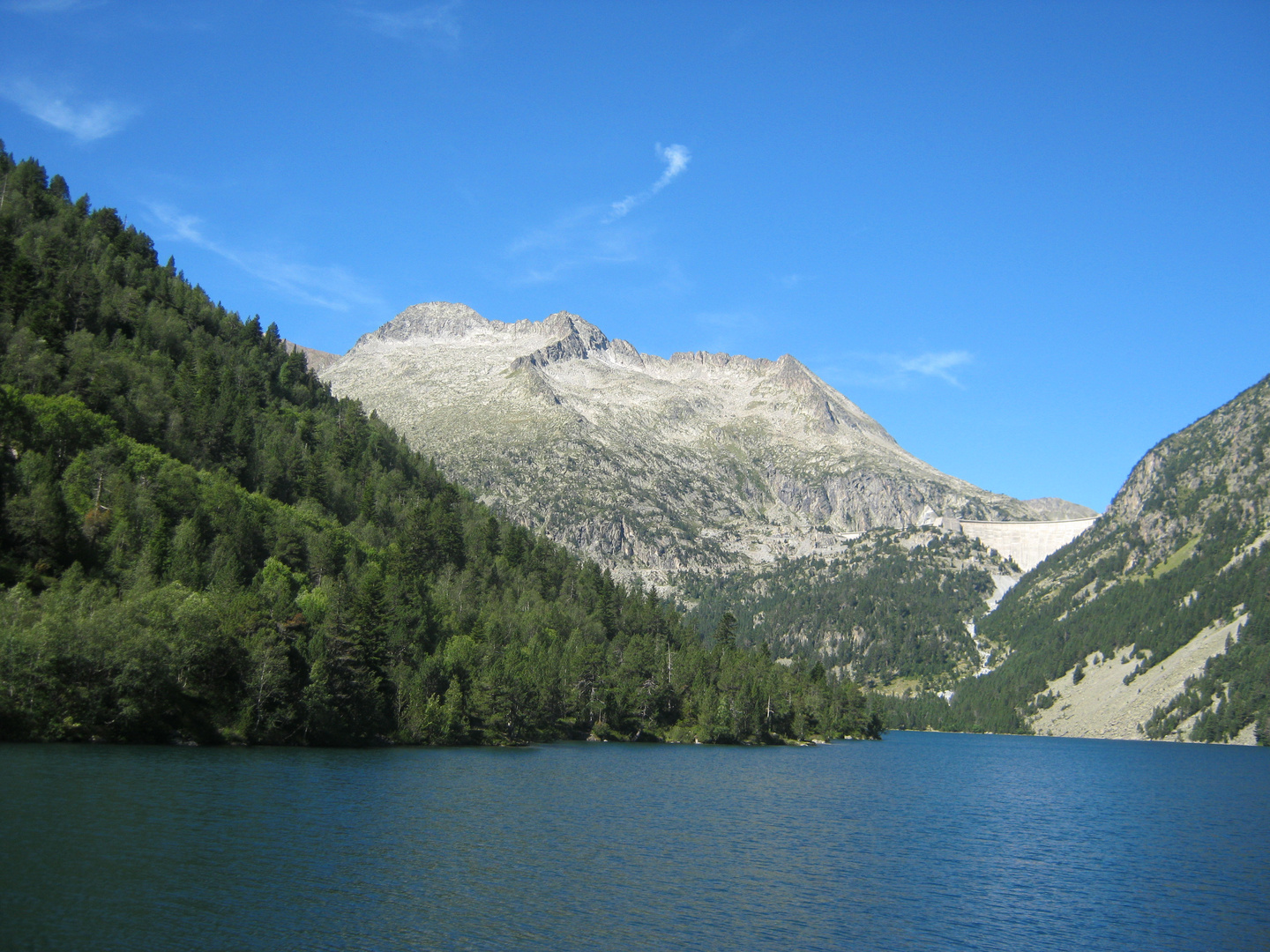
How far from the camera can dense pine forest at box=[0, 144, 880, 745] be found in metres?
89.2

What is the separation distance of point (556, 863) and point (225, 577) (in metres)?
73.2

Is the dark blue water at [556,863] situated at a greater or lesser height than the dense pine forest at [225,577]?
lesser

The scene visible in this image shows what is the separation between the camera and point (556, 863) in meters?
54.2

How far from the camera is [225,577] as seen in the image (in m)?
110

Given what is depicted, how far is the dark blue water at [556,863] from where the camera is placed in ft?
131

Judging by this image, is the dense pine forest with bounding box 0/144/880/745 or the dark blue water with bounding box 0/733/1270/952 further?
the dense pine forest with bounding box 0/144/880/745

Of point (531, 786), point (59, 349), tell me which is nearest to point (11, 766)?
point (531, 786)

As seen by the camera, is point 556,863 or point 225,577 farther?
point 225,577

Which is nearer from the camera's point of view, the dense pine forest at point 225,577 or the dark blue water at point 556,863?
the dark blue water at point 556,863

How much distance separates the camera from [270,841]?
52.2 m

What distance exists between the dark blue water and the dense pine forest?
872 cm

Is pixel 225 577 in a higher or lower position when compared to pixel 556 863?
higher

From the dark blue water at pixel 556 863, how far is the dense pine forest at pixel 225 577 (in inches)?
343

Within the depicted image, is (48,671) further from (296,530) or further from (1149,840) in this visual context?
(1149,840)
